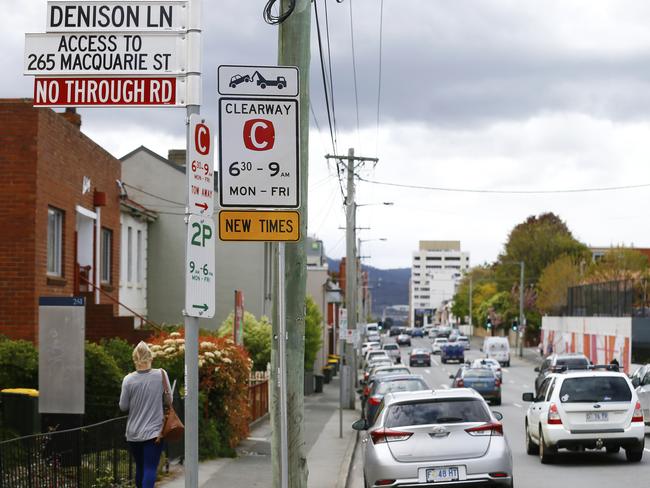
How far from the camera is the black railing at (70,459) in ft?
34.2

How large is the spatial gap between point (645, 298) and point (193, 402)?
6136cm

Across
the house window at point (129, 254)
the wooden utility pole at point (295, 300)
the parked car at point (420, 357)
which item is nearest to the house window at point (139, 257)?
the house window at point (129, 254)

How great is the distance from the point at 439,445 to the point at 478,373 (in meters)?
27.9

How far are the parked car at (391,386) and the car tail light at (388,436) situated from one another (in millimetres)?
12321

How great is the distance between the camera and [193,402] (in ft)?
21.6

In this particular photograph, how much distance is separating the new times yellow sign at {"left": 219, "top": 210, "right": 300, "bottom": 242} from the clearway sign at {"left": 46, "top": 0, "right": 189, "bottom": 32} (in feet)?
4.43

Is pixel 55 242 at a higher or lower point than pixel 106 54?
lower

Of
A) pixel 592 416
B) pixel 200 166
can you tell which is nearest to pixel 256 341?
pixel 592 416

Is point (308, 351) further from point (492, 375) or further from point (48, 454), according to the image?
point (48, 454)

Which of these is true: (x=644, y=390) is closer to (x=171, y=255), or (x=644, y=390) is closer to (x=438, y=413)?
(x=438, y=413)

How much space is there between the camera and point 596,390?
64.0ft

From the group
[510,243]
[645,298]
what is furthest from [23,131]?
[510,243]

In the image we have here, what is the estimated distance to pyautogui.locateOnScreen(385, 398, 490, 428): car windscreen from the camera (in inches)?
549

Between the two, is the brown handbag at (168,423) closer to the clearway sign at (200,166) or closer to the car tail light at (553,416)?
the clearway sign at (200,166)
